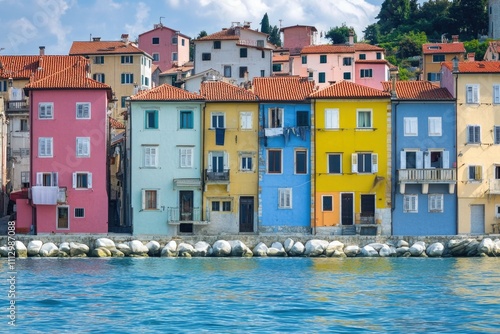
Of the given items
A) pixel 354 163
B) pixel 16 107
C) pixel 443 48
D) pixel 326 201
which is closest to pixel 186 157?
pixel 326 201

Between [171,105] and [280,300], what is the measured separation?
23.2 m

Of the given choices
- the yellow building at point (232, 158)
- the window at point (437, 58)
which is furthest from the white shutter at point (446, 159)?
the window at point (437, 58)

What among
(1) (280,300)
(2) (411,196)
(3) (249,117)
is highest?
(3) (249,117)

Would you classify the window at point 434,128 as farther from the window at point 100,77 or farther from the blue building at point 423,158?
the window at point 100,77

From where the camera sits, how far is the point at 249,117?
214ft

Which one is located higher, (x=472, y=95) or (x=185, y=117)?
(x=472, y=95)

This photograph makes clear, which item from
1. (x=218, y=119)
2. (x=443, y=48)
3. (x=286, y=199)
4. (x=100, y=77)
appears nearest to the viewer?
(x=286, y=199)

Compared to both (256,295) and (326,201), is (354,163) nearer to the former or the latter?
(326,201)

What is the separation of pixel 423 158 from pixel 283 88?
320 inches

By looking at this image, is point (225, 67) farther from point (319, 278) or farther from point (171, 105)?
point (319, 278)

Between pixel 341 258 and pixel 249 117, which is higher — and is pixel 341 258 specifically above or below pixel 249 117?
below

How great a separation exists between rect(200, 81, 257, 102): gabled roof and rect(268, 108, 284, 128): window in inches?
45.0

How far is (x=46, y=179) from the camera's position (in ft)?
214

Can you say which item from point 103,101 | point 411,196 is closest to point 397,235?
point 411,196
